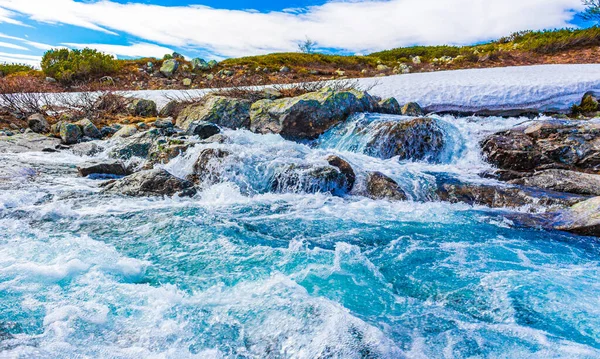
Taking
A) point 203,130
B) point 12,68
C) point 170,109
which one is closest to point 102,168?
point 203,130

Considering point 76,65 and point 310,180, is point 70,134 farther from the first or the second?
point 76,65

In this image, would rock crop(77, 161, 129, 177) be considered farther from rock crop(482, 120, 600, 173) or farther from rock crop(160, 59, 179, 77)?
rock crop(160, 59, 179, 77)

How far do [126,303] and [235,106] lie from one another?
9060 mm

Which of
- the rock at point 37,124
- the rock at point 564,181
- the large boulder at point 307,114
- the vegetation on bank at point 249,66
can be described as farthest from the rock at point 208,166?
the vegetation on bank at point 249,66

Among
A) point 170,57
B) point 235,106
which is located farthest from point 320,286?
point 170,57

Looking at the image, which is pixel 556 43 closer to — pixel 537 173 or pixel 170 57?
pixel 537 173

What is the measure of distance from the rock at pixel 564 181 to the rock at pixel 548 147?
0.78 m

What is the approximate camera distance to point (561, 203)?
6.28 meters

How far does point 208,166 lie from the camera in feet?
24.8

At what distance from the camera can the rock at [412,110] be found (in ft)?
40.7

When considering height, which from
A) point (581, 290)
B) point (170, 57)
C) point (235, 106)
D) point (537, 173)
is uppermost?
point (170, 57)

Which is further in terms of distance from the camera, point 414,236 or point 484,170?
point 484,170

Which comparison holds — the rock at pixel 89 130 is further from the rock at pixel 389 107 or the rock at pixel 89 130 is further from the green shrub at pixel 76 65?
the green shrub at pixel 76 65

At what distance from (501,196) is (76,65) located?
23.0 meters
